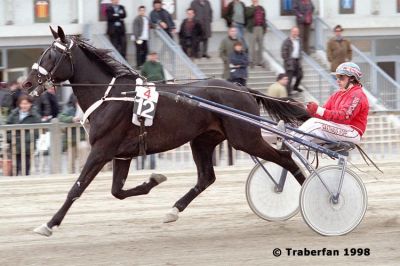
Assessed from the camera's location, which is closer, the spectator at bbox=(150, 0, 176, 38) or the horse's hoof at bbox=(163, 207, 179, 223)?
the horse's hoof at bbox=(163, 207, 179, 223)

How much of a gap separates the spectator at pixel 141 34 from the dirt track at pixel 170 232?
618 cm

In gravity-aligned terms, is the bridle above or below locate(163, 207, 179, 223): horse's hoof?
above

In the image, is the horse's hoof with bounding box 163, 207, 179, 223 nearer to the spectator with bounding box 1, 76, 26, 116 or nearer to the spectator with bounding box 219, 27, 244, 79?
the spectator with bounding box 1, 76, 26, 116

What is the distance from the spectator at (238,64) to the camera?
16.8m

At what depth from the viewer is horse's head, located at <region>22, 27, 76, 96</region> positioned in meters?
8.98

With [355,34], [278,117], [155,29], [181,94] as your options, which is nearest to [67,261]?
[181,94]

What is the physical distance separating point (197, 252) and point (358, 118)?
195 cm

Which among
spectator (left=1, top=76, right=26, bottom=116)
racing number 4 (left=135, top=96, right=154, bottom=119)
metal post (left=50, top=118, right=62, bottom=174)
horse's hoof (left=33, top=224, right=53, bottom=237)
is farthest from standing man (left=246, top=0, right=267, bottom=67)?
horse's hoof (left=33, top=224, right=53, bottom=237)

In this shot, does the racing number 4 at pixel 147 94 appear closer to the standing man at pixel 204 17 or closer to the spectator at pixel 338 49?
the spectator at pixel 338 49

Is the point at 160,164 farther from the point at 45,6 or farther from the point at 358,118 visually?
the point at 45,6

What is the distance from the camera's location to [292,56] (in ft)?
59.1

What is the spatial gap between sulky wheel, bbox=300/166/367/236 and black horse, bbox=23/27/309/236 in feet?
1.93

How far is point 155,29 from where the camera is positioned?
59.9ft

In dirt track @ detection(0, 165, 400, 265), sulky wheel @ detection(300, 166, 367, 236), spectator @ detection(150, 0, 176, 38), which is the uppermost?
spectator @ detection(150, 0, 176, 38)
